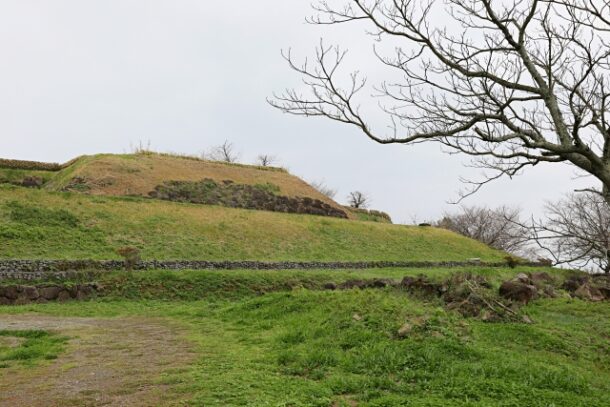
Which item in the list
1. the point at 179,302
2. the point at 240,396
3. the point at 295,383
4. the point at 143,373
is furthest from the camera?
the point at 179,302

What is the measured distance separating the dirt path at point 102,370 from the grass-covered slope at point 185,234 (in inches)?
395

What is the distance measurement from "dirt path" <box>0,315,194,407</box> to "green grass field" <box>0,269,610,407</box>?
317 millimetres

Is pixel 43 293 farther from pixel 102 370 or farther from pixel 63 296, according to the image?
pixel 102 370

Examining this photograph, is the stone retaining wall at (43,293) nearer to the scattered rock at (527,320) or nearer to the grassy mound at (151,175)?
the scattered rock at (527,320)

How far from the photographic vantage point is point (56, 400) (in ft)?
16.7

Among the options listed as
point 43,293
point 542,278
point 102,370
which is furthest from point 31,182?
point 542,278

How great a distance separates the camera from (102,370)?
6426 millimetres

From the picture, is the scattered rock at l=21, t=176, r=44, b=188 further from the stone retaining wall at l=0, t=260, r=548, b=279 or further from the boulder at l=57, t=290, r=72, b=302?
the boulder at l=57, t=290, r=72, b=302

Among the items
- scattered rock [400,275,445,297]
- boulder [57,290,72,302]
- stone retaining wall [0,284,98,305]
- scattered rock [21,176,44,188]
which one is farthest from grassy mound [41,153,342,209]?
scattered rock [400,275,445,297]

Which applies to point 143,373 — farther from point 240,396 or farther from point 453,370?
point 453,370

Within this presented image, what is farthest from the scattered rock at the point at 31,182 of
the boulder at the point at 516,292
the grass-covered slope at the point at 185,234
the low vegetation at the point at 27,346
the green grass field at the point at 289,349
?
the boulder at the point at 516,292

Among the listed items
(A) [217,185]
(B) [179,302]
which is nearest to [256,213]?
(A) [217,185]

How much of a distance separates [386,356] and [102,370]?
3.78 metres

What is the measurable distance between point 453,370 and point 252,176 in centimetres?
3550
